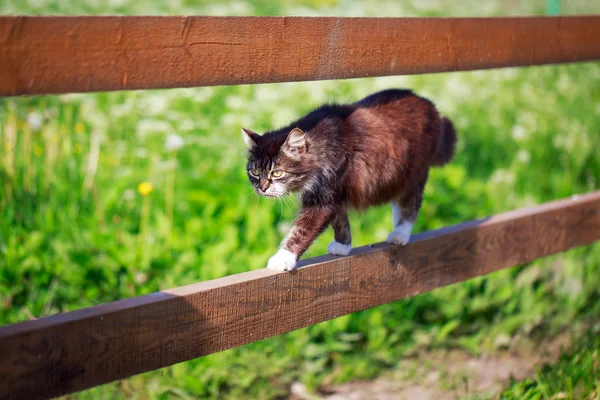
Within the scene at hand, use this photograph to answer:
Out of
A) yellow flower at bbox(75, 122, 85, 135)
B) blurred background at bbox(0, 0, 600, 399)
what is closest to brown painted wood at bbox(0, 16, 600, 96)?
blurred background at bbox(0, 0, 600, 399)

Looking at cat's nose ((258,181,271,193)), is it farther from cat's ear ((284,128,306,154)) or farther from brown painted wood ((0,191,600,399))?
brown painted wood ((0,191,600,399))

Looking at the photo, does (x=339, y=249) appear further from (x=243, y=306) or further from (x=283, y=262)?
(x=243, y=306)

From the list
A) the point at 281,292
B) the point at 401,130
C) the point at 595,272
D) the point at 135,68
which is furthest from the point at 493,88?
the point at 135,68

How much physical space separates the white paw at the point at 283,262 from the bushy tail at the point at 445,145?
109 cm

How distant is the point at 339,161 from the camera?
2.48 metres

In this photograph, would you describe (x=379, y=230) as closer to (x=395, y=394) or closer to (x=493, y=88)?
(x=395, y=394)

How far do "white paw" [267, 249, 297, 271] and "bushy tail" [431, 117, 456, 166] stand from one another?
109 centimetres

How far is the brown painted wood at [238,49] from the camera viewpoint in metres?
1.57

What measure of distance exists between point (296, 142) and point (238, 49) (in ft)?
1.82

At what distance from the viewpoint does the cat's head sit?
2457 mm

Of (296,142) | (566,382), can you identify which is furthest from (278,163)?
(566,382)

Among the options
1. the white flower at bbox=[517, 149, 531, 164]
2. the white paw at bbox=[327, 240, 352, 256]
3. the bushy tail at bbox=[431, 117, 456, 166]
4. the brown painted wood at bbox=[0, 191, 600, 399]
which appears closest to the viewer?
the brown painted wood at bbox=[0, 191, 600, 399]

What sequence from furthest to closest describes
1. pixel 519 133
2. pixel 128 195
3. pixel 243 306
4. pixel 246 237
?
pixel 519 133, pixel 128 195, pixel 246 237, pixel 243 306

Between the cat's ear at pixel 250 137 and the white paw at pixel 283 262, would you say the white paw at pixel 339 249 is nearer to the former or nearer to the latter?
the white paw at pixel 283 262
